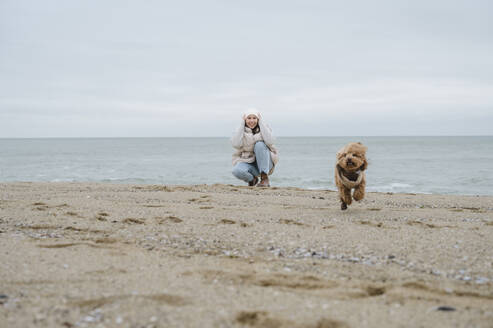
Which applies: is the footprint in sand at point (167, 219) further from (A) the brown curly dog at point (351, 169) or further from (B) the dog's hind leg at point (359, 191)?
(B) the dog's hind leg at point (359, 191)

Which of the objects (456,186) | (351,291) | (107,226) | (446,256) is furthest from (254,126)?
(456,186)

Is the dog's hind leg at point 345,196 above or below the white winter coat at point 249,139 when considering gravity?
below

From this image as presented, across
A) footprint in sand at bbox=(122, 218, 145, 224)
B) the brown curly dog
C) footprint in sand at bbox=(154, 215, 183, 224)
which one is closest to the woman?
the brown curly dog

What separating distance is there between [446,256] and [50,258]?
10.1ft

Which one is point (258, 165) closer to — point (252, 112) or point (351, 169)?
point (252, 112)

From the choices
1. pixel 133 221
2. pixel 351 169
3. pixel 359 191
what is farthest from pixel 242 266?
pixel 359 191

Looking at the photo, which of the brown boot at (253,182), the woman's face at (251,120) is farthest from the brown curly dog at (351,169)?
the brown boot at (253,182)

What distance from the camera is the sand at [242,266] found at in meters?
2.18

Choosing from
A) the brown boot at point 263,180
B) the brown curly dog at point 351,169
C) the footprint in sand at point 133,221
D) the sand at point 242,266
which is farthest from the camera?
Answer: the brown boot at point 263,180

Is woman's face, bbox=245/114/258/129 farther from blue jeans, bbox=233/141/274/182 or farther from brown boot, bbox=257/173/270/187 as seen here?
brown boot, bbox=257/173/270/187

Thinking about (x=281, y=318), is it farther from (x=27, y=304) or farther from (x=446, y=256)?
(x=446, y=256)

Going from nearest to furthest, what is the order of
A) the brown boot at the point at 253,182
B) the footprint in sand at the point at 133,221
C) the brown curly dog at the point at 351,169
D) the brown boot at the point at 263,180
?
the footprint in sand at the point at 133,221
the brown curly dog at the point at 351,169
the brown boot at the point at 263,180
the brown boot at the point at 253,182

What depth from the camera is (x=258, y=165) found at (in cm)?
802

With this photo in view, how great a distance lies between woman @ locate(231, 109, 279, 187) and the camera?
25.7 feet
